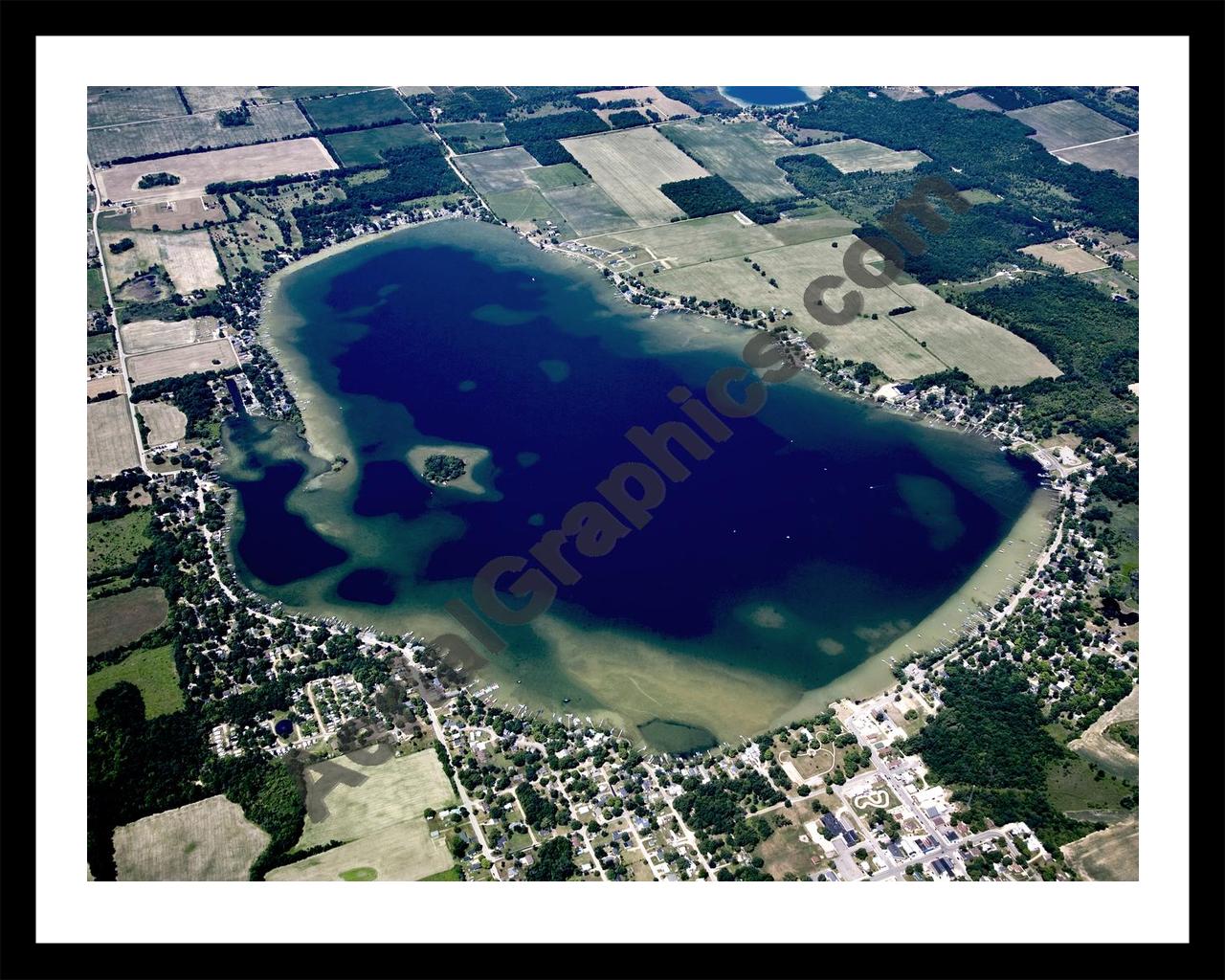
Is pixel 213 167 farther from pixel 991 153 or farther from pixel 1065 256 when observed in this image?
pixel 1065 256

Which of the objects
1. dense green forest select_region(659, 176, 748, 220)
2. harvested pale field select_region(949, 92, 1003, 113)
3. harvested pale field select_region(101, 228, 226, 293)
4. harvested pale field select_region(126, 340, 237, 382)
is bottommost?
harvested pale field select_region(126, 340, 237, 382)

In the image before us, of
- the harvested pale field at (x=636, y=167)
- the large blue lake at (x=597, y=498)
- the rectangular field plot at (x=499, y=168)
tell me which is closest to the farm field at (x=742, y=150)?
Result: the harvested pale field at (x=636, y=167)

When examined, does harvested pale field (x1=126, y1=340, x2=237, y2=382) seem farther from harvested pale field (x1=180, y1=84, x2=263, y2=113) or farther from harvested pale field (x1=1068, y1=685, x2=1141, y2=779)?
harvested pale field (x1=1068, y1=685, x2=1141, y2=779)

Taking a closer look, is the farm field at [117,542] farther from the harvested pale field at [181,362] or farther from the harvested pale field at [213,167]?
the harvested pale field at [213,167]

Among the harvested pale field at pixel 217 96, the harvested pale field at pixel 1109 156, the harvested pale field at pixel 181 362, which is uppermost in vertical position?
the harvested pale field at pixel 217 96

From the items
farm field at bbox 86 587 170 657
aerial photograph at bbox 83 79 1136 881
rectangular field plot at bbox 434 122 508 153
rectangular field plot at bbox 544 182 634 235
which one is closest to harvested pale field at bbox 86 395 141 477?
aerial photograph at bbox 83 79 1136 881

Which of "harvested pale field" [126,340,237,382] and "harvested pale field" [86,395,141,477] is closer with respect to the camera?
"harvested pale field" [86,395,141,477]
